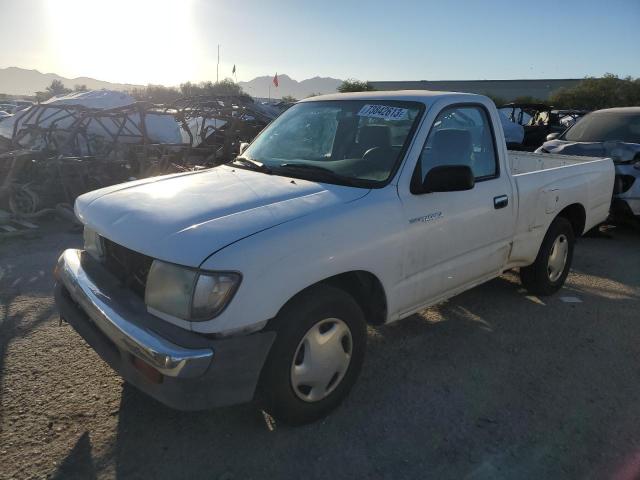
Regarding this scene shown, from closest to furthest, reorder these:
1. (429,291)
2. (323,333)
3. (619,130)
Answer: (323,333) → (429,291) → (619,130)

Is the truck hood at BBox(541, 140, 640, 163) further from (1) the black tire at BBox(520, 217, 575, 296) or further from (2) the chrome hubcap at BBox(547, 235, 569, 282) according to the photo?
(2) the chrome hubcap at BBox(547, 235, 569, 282)

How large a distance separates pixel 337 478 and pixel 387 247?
1238mm

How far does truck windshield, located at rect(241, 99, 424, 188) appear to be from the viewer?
314 centimetres

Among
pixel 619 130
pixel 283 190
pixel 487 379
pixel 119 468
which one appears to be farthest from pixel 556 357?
pixel 619 130

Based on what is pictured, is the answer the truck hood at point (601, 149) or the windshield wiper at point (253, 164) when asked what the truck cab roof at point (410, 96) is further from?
the truck hood at point (601, 149)

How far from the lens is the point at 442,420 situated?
2.88m

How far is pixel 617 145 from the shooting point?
7098 mm

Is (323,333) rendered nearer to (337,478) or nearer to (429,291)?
(337,478)

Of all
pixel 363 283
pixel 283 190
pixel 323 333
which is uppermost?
pixel 283 190

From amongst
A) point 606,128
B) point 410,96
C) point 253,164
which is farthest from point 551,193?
point 606,128

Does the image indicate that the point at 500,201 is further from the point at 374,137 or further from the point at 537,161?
the point at 537,161

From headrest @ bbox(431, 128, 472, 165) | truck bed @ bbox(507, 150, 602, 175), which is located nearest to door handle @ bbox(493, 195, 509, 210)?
headrest @ bbox(431, 128, 472, 165)

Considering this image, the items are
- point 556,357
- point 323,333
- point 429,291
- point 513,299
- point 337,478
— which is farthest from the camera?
point 513,299

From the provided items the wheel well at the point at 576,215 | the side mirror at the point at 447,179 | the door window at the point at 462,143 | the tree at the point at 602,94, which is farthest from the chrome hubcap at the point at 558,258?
the tree at the point at 602,94
